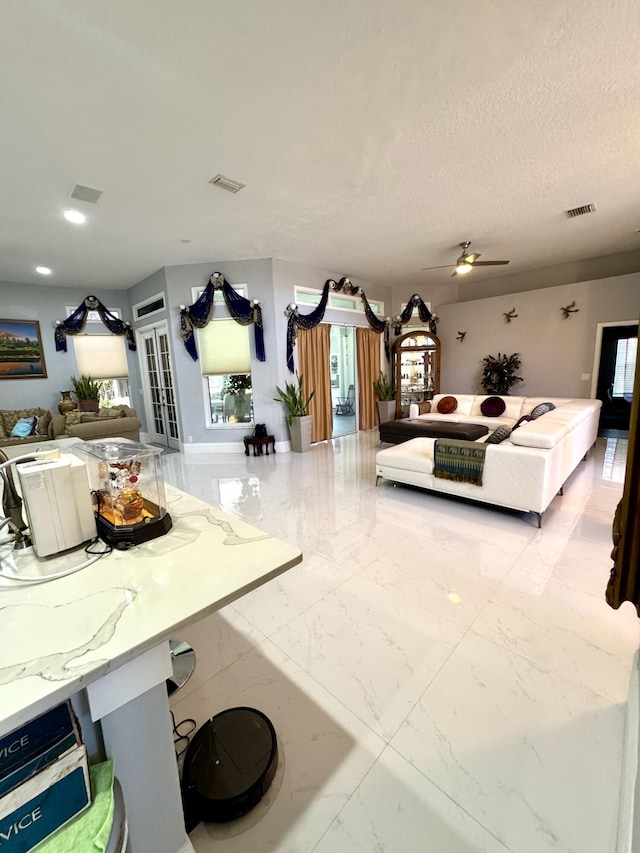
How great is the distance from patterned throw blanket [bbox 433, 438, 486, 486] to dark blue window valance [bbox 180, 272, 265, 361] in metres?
3.33

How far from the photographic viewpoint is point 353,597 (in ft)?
7.22

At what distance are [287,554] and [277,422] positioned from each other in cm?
478

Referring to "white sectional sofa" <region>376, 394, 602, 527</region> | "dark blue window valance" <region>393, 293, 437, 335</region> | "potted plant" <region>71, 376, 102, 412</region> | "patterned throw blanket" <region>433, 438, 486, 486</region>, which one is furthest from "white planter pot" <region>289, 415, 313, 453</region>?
"potted plant" <region>71, 376, 102, 412</region>

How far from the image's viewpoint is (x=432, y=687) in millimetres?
1597

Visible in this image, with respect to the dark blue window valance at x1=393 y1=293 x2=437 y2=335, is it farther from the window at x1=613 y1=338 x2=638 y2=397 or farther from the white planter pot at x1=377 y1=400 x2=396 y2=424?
the window at x1=613 y1=338 x2=638 y2=397

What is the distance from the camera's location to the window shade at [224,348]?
5.70 m

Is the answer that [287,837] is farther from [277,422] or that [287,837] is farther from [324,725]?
[277,422]

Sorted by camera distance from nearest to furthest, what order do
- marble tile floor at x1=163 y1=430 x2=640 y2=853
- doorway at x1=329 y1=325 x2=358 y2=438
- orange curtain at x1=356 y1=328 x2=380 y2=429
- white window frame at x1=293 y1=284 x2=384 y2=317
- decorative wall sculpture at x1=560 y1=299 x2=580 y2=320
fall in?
1. marble tile floor at x1=163 y1=430 x2=640 y2=853
2. white window frame at x1=293 y1=284 x2=384 y2=317
3. decorative wall sculpture at x1=560 y1=299 x2=580 y2=320
4. doorway at x1=329 y1=325 x2=358 y2=438
5. orange curtain at x1=356 y1=328 x2=380 y2=429

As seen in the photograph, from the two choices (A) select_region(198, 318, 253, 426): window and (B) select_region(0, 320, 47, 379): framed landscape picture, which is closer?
(A) select_region(198, 318, 253, 426): window

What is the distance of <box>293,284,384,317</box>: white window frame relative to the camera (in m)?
5.79

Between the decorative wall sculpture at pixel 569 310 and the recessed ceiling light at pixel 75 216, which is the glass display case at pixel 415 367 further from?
the recessed ceiling light at pixel 75 216

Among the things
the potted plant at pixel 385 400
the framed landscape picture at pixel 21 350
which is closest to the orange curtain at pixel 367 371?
the potted plant at pixel 385 400

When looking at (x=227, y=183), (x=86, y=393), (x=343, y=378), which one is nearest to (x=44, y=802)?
(x=227, y=183)

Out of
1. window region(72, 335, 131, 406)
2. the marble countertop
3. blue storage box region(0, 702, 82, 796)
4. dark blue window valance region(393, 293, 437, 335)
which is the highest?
dark blue window valance region(393, 293, 437, 335)
